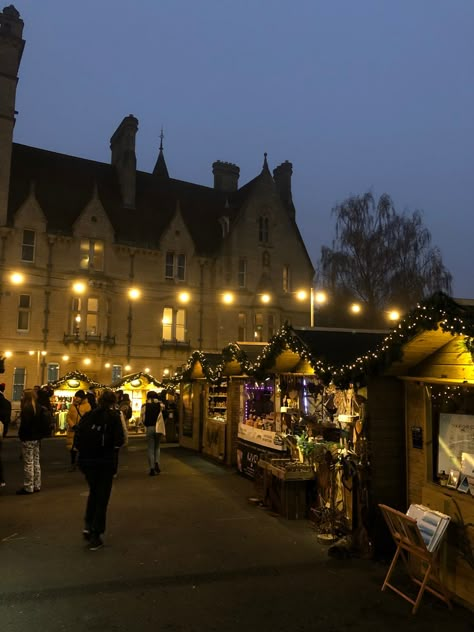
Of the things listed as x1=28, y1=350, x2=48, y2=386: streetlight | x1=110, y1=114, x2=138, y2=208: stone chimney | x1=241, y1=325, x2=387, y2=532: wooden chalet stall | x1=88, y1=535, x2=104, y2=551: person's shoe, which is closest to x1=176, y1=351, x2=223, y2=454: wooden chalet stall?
x1=241, y1=325, x2=387, y2=532: wooden chalet stall

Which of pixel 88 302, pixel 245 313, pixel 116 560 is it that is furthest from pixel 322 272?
pixel 116 560

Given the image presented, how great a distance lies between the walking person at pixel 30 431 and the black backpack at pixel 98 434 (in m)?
3.22

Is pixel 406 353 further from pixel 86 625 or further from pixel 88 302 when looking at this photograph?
pixel 88 302

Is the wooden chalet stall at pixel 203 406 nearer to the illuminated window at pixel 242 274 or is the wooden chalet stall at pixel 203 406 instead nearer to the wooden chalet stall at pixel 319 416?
the wooden chalet stall at pixel 319 416

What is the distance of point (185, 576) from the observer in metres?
5.82

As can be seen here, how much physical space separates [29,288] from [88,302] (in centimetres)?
324

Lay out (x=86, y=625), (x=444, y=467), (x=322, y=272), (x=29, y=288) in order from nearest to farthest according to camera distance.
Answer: (x=86, y=625), (x=444, y=467), (x=29, y=288), (x=322, y=272)

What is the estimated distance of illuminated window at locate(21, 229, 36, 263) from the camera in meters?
27.5

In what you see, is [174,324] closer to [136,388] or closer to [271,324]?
[271,324]

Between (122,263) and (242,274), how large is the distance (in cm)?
777

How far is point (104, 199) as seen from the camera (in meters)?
32.5

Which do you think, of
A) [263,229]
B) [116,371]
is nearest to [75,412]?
[116,371]

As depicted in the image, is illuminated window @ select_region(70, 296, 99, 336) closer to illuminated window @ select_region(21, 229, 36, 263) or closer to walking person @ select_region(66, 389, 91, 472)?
illuminated window @ select_region(21, 229, 36, 263)

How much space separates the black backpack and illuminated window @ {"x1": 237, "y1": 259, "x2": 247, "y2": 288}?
26.3 m
